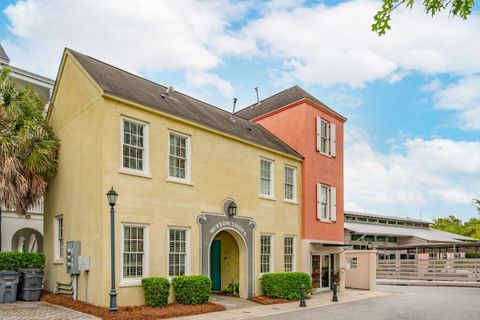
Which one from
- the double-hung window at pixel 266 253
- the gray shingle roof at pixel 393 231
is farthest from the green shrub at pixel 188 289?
the gray shingle roof at pixel 393 231

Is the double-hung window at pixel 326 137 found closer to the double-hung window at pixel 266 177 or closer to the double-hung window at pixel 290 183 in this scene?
the double-hung window at pixel 290 183

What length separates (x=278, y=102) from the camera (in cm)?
2494

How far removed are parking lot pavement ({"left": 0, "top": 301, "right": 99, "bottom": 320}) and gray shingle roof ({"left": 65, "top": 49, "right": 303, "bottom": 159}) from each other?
20.9 feet

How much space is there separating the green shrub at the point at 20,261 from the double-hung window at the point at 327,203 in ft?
41.9

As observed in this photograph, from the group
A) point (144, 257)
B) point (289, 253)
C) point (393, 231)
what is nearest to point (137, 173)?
point (144, 257)

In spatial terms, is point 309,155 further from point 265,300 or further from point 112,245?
point 112,245

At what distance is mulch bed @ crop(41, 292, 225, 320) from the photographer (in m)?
12.8

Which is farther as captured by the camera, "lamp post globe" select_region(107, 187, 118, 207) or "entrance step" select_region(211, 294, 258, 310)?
"entrance step" select_region(211, 294, 258, 310)

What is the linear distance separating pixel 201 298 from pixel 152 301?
1.87m

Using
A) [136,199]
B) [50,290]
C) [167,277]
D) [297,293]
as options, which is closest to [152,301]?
[167,277]

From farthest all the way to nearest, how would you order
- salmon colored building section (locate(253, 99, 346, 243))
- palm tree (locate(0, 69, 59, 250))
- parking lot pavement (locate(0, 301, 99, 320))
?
salmon colored building section (locate(253, 99, 346, 243))
palm tree (locate(0, 69, 59, 250))
parking lot pavement (locate(0, 301, 99, 320))

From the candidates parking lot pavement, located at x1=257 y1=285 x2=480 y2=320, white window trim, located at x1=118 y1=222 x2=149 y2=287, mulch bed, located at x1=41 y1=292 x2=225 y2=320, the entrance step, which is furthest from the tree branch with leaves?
parking lot pavement, located at x1=257 y1=285 x2=480 y2=320

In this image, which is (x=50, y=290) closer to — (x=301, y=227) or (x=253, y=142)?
(x=253, y=142)

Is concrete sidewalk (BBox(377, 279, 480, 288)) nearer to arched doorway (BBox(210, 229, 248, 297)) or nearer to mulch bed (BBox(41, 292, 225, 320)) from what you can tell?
arched doorway (BBox(210, 229, 248, 297))
